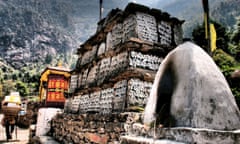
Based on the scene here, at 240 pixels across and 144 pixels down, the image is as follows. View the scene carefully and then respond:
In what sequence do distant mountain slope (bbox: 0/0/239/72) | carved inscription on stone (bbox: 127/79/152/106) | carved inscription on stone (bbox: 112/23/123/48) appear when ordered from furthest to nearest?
distant mountain slope (bbox: 0/0/239/72) < carved inscription on stone (bbox: 112/23/123/48) < carved inscription on stone (bbox: 127/79/152/106)

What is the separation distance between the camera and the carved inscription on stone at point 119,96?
5.49 metres

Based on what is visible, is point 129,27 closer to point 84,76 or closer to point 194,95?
point 84,76

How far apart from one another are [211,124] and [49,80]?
1889 cm

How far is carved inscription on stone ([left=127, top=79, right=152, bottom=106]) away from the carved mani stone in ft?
9.91

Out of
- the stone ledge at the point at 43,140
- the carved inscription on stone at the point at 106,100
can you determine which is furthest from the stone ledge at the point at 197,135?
the stone ledge at the point at 43,140

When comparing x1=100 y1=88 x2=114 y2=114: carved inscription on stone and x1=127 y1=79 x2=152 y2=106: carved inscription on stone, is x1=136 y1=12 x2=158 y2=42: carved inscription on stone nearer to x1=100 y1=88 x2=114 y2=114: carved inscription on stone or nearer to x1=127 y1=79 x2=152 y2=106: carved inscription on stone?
x1=127 y1=79 x2=152 y2=106: carved inscription on stone

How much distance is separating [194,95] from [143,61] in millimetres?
4236

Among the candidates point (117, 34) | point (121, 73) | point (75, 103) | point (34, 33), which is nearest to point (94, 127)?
point (121, 73)

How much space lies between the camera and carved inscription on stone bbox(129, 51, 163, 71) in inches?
231

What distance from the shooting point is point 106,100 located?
6.51m

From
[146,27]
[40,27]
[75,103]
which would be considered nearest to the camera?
[146,27]

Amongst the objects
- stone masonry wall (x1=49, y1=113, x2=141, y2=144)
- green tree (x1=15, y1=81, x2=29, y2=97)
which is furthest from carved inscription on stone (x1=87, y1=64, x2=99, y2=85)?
green tree (x1=15, y1=81, x2=29, y2=97)

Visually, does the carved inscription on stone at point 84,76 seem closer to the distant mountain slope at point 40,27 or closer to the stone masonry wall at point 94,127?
the stone masonry wall at point 94,127

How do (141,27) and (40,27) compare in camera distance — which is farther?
(40,27)
